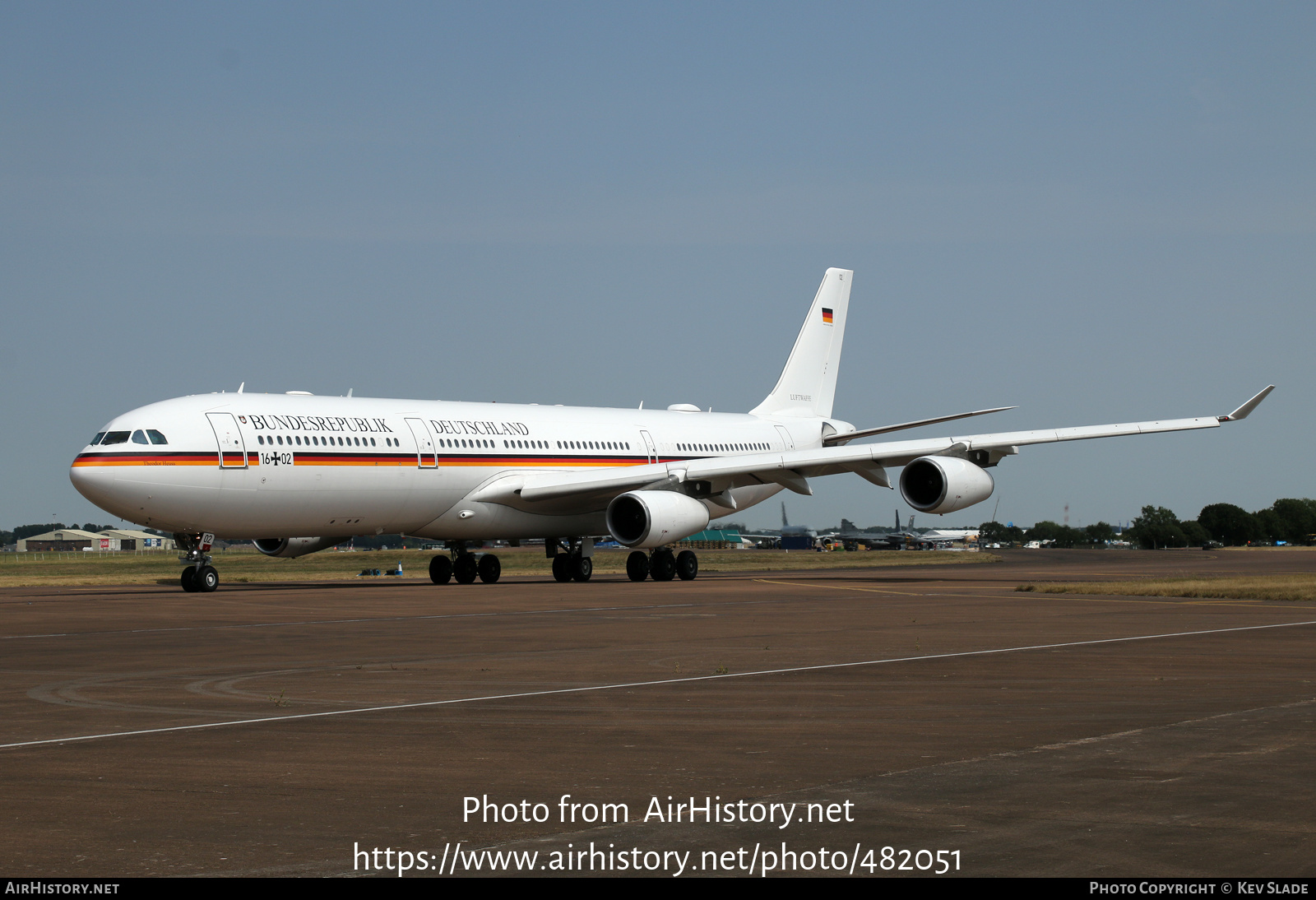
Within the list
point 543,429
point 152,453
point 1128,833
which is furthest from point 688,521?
point 1128,833

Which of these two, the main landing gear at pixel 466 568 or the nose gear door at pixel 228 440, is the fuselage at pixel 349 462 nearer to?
the nose gear door at pixel 228 440

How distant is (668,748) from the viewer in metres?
8.88

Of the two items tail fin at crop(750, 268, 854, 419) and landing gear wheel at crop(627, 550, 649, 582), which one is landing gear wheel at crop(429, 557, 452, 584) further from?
A: tail fin at crop(750, 268, 854, 419)

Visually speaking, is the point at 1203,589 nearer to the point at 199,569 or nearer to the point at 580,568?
the point at 580,568

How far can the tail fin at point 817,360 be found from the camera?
4675 cm

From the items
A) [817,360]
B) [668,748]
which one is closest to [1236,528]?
[817,360]

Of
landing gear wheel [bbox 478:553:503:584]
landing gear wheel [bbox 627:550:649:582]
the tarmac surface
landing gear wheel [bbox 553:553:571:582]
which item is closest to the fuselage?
landing gear wheel [bbox 553:553:571:582]

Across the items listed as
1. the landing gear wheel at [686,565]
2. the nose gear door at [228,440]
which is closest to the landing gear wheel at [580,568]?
the landing gear wheel at [686,565]

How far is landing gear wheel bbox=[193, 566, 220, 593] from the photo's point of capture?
3025 cm

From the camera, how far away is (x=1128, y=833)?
248 inches

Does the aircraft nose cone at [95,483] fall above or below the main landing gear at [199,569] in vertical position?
above

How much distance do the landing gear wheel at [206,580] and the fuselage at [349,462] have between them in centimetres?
121

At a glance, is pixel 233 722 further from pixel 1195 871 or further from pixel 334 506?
pixel 334 506
